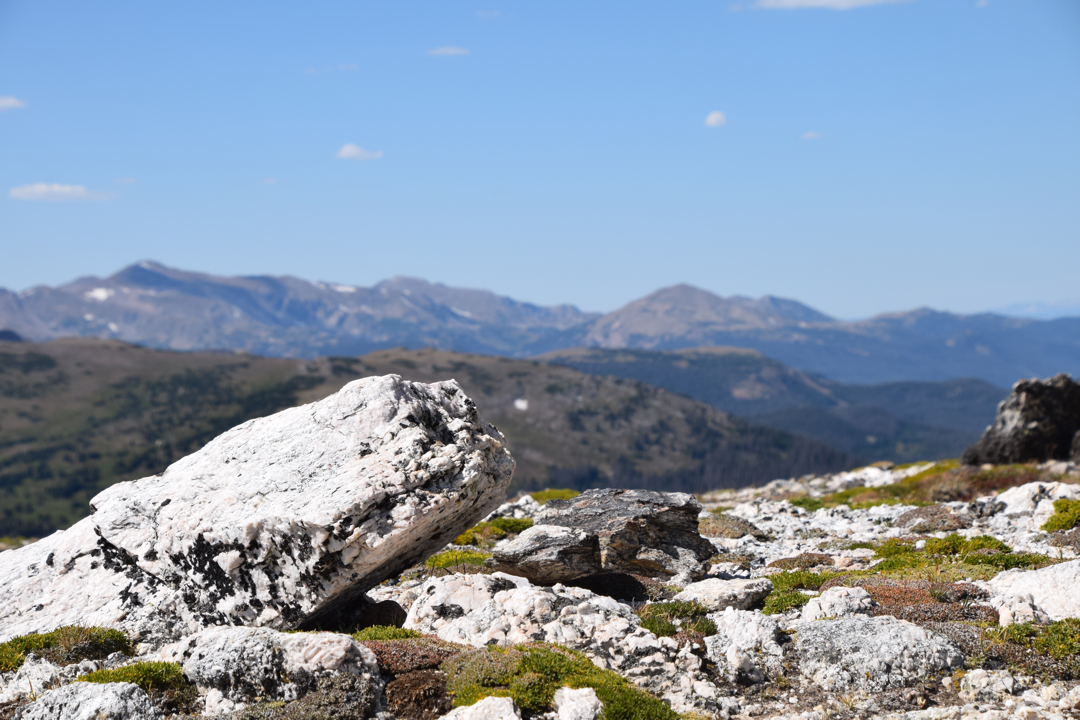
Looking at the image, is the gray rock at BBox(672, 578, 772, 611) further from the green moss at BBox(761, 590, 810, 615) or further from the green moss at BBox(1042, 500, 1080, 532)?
the green moss at BBox(1042, 500, 1080, 532)

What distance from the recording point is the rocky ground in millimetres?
12289

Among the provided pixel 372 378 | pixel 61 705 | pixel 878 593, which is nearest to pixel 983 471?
pixel 878 593

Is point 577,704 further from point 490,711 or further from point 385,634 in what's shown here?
point 385,634

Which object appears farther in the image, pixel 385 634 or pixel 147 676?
pixel 385 634

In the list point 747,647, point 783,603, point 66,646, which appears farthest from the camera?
point 783,603

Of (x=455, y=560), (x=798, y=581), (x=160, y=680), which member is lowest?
(x=455, y=560)

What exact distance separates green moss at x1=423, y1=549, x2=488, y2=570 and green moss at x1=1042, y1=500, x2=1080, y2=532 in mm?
19561

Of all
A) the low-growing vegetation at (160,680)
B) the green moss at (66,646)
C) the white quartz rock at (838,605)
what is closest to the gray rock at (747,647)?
the white quartz rock at (838,605)

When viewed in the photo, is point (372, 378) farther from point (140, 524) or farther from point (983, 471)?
point (983, 471)

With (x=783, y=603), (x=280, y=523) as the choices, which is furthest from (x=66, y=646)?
(x=783, y=603)

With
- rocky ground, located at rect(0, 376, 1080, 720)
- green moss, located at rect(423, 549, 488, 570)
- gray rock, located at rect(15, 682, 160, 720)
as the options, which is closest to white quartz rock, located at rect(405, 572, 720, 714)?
rocky ground, located at rect(0, 376, 1080, 720)

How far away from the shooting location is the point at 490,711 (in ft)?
37.9

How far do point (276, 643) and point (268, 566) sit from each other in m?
2.58

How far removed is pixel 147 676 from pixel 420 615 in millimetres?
5502
